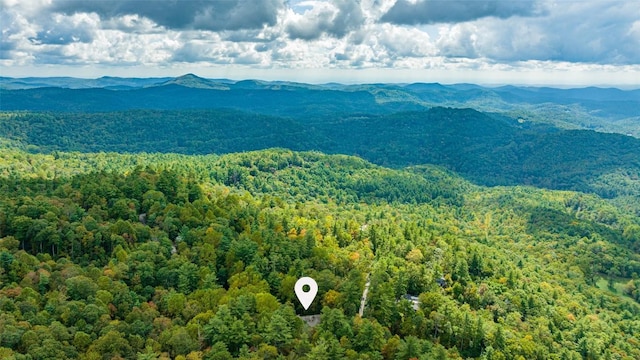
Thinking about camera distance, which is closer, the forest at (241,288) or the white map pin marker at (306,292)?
the forest at (241,288)

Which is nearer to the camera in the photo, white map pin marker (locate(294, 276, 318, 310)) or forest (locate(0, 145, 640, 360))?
forest (locate(0, 145, 640, 360))

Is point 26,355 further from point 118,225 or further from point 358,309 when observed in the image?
point 358,309

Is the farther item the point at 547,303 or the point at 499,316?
the point at 547,303

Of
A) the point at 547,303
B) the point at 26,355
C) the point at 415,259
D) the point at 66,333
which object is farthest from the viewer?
the point at 547,303

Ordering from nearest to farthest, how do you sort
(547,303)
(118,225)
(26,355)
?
(26,355) → (118,225) → (547,303)

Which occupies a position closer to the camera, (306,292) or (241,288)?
(241,288)

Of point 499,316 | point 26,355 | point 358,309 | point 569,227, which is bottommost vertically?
point 569,227

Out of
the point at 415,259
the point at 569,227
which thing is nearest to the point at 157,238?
the point at 415,259

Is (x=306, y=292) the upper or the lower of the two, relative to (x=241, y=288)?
lower
